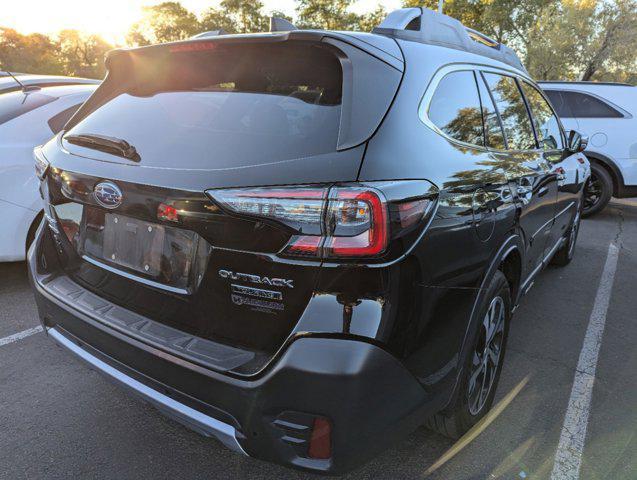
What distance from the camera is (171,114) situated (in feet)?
6.92

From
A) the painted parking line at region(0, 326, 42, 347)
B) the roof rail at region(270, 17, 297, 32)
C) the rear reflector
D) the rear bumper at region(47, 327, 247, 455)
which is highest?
the roof rail at region(270, 17, 297, 32)

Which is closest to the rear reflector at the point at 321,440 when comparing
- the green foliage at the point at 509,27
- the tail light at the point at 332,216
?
Answer: the tail light at the point at 332,216

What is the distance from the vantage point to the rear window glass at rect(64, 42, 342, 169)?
171 centimetres

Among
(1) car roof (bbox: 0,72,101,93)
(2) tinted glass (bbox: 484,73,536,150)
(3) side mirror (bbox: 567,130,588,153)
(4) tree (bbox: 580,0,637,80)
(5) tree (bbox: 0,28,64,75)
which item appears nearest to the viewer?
(2) tinted glass (bbox: 484,73,536,150)

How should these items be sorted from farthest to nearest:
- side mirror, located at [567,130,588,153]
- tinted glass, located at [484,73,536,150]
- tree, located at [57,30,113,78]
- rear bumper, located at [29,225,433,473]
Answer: tree, located at [57,30,113,78], side mirror, located at [567,130,588,153], tinted glass, located at [484,73,536,150], rear bumper, located at [29,225,433,473]

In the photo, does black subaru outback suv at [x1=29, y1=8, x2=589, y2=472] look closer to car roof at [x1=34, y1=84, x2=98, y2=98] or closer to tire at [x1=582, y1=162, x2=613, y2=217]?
car roof at [x1=34, y1=84, x2=98, y2=98]

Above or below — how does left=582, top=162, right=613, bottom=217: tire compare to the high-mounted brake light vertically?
below

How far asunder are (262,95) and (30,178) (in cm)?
258

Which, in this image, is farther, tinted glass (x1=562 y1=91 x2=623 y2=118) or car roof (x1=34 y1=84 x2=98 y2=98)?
tinted glass (x1=562 y1=91 x2=623 y2=118)

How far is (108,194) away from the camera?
1871 millimetres

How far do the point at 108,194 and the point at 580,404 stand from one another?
2613 millimetres

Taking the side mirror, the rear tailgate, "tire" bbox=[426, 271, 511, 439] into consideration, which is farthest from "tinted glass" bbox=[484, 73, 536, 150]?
the rear tailgate

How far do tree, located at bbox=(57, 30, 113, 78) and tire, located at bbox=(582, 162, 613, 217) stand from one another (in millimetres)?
54046

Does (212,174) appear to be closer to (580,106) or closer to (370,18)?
(580,106)
